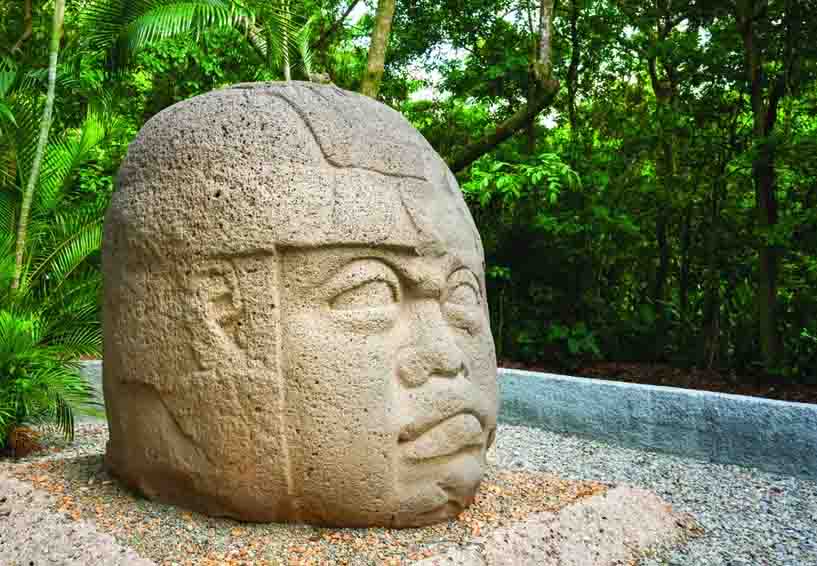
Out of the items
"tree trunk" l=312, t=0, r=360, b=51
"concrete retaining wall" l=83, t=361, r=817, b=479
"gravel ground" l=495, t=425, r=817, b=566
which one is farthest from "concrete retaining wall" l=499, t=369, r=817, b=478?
"tree trunk" l=312, t=0, r=360, b=51

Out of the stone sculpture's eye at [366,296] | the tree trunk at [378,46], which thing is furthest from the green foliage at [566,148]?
the stone sculpture's eye at [366,296]

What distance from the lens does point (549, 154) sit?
23.1 feet

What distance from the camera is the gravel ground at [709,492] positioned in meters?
3.59

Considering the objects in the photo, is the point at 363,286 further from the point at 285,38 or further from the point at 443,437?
the point at 285,38

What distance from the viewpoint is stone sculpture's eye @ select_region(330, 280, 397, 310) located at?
297cm

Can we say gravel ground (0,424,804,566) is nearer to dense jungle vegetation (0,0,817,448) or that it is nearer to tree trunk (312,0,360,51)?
dense jungle vegetation (0,0,817,448)

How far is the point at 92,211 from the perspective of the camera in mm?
5828

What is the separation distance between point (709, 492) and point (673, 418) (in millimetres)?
900

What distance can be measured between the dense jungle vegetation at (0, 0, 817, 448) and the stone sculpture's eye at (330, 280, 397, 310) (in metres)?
2.66

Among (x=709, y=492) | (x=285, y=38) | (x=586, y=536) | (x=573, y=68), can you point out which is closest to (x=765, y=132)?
(x=573, y=68)

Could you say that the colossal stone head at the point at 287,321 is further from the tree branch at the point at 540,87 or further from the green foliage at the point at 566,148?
the tree branch at the point at 540,87

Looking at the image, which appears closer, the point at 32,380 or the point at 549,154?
the point at 32,380

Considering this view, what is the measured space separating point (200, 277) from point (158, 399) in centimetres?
55

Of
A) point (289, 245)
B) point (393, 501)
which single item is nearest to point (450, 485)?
point (393, 501)
